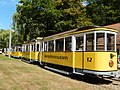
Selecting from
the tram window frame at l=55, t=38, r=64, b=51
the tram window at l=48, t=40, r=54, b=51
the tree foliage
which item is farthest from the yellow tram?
the tree foliage

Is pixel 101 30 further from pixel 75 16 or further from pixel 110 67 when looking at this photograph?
pixel 75 16

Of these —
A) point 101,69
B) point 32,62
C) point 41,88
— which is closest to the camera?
point 41,88

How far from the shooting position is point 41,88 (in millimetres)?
12555

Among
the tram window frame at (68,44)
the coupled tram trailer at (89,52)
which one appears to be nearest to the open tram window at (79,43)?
the coupled tram trailer at (89,52)

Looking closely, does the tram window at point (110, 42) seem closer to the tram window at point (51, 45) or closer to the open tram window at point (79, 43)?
the open tram window at point (79, 43)

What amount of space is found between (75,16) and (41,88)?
36541mm

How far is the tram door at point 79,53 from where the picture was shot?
16500 mm

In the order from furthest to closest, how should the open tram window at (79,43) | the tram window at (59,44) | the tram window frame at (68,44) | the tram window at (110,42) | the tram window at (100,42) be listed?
the tram window at (59,44) < the tram window frame at (68,44) < the open tram window at (79,43) < the tram window at (110,42) < the tram window at (100,42)

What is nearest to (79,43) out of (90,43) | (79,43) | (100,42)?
(79,43)

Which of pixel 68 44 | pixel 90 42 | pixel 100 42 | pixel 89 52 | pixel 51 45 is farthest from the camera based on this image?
pixel 51 45

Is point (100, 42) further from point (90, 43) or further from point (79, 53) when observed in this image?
point (79, 53)

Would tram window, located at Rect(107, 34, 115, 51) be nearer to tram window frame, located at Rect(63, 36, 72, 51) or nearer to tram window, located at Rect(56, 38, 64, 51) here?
tram window frame, located at Rect(63, 36, 72, 51)

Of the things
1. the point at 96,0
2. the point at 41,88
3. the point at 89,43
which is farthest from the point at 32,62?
the point at 96,0

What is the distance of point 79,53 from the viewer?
55.2ft
